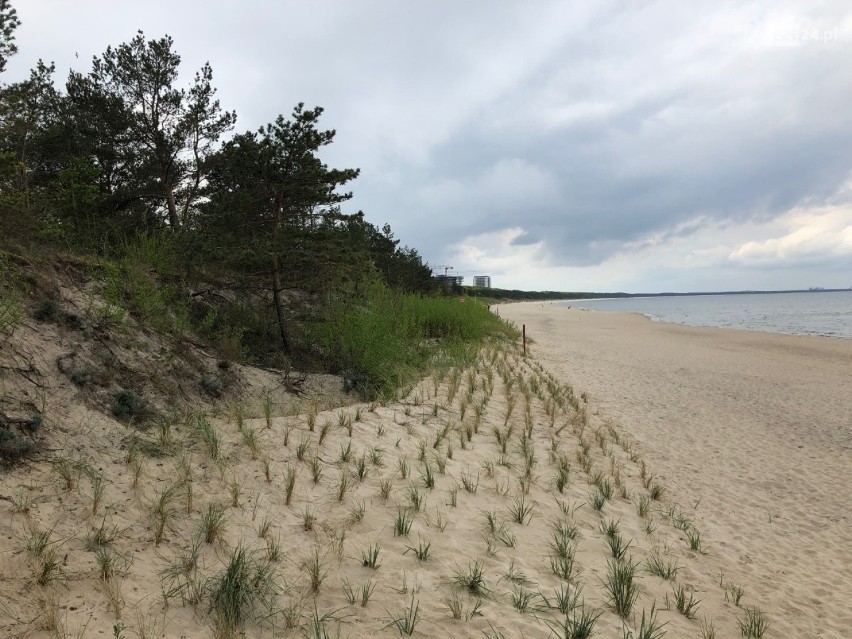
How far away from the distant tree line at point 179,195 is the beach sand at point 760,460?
22.5ft

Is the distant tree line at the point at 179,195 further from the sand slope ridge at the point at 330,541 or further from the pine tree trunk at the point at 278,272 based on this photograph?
the sand slope ridge at the point at 330,541

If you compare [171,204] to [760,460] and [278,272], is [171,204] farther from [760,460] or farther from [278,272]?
[760,460]

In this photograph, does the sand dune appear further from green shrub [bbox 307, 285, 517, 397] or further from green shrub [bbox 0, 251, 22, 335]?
green shrub [bbox 307, 285, 517, 397]

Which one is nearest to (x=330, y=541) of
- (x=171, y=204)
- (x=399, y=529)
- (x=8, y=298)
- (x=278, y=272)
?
(x=399, y=529)

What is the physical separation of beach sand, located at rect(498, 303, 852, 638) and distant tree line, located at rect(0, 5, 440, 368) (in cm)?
684

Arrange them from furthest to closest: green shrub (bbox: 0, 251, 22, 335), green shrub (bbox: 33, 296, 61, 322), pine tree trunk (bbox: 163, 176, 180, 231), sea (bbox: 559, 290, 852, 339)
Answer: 1. sea (bbox: 559, 290, 852, 339)
2. pine tree trunk (bbox: 163, 176, 180, 231)
3. green shrub (bbox: 33, 296, 61, 322)
4. green shrub (bbox: 0, 251, 22, 335)

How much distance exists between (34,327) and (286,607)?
444 cm

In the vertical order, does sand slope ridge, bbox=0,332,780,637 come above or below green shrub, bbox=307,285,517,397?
below

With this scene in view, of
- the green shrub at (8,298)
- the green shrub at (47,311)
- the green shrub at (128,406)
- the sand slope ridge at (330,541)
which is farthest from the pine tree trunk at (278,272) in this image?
the green shrub at (128,406)

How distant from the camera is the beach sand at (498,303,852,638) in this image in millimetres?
4012

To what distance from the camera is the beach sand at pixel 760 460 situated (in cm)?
401

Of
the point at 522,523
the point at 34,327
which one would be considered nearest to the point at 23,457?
the point at 34,327

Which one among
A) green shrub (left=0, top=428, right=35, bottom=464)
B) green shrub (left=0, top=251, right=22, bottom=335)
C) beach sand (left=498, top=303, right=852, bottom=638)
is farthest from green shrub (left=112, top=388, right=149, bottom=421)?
beach sand (left=498, top=303, right=852, bottom=638)

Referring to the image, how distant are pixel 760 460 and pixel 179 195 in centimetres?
1920
